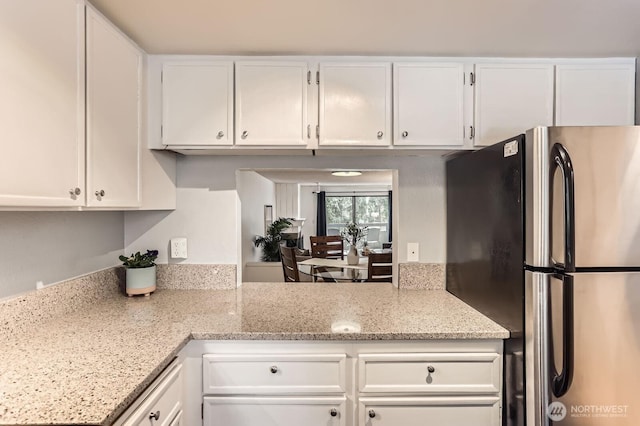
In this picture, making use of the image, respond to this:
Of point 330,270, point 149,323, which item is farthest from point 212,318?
point 330,270

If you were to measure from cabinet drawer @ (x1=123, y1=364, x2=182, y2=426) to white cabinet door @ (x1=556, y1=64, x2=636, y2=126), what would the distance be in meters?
2.03

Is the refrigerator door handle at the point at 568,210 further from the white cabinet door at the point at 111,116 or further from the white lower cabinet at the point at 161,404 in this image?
the white cabinet door at the point at 111,116

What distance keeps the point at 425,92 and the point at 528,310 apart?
1.08 m

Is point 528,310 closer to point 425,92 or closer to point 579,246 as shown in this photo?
point 579,246

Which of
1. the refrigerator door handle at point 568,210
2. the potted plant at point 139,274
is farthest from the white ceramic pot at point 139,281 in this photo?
the refrigerator door handle at point 568,210

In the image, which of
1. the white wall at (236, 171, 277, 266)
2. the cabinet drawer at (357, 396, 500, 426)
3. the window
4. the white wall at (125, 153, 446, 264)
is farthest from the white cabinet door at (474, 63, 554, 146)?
the window

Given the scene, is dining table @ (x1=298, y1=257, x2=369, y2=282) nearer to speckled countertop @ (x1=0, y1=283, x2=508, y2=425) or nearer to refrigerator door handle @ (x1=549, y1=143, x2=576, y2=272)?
speckled countertop @ (x1=0, y1=283, x2=508, y2=425)

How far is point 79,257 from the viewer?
1.68 m

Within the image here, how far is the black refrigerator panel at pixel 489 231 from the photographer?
1.31 m

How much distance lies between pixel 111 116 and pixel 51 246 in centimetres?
60

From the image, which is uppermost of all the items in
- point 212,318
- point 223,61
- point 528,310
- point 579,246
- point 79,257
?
point 223,61

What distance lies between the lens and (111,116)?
146 cm

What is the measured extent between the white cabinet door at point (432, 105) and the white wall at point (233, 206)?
336 millimetres

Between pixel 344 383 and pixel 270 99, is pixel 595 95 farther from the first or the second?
pixel 344 383
